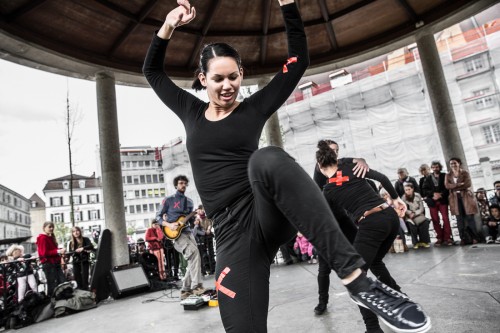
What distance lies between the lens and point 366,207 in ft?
11.7

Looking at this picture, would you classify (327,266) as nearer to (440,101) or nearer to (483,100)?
(440,101)

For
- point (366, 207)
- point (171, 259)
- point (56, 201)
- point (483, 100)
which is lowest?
point (171, 259)

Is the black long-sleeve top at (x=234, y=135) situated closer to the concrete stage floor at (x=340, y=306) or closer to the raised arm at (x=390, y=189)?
the raised arm at (x=390, y=189)

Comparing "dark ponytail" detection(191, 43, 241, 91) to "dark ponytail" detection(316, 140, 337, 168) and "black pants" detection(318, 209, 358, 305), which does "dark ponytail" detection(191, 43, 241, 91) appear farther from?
"black pants" detection(318, 209, 358, 305)

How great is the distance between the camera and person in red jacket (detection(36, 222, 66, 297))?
786 cm

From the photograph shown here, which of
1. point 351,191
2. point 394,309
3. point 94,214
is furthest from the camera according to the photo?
point 94,214

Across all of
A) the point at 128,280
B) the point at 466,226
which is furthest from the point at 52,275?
the point at 466,226

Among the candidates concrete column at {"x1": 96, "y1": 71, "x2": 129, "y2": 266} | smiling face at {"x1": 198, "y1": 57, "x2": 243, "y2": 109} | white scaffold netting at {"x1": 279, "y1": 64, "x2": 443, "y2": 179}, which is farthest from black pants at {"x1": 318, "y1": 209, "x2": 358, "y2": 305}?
white scaffold netting at {"x1": 279, "y1": 64, "x2": 443, "y2": 179}

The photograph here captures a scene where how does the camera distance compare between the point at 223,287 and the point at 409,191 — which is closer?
the point at 223,287

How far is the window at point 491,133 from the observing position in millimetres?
31016

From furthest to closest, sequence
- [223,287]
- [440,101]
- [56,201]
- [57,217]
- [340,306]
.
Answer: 1. [56,201]
2. [57,217]
3. [440,101]
4. [340,306]
5. [223,287]

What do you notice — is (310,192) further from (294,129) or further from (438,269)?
(294,129)

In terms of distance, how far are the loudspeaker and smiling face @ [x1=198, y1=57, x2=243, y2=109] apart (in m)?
7.55

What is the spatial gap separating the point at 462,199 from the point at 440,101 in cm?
298
